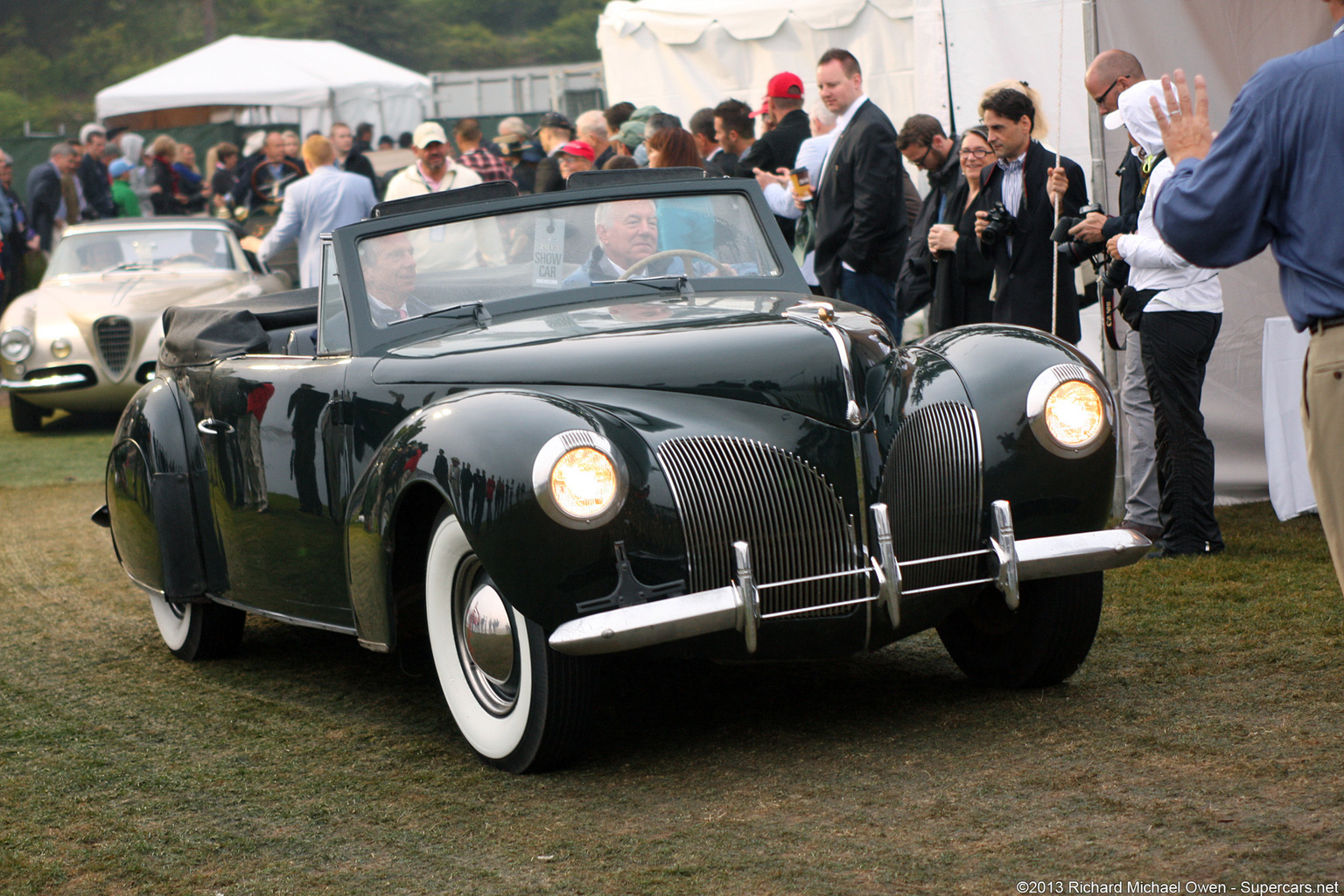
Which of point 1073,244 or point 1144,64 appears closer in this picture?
point 1073,244

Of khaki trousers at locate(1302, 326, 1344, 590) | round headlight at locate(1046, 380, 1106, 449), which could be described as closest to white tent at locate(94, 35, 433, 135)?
round headlight at locate(1046, 380, 1106, 449)

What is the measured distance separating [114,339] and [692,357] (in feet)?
29.7

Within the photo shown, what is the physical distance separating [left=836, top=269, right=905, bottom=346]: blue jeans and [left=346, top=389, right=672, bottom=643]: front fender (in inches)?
162

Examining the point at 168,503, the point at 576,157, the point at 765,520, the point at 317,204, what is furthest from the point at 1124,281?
the point at 317,204

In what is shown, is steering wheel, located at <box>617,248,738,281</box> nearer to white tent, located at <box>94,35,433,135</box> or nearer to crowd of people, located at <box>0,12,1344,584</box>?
crowd of people, located at <box>0,12,1344,584</box>

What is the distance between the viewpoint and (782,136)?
9070 mm

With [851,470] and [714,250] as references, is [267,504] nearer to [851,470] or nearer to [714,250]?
[714,250]

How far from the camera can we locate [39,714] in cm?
479

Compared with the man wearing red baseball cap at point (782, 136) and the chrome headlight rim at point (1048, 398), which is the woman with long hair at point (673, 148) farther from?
the chrome headlight rim at point (1048, 398)

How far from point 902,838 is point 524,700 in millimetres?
1087

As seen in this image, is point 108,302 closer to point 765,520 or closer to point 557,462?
point 557,462

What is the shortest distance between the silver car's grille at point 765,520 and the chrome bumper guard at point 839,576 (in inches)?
1.0

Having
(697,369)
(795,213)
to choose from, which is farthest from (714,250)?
(795,213)

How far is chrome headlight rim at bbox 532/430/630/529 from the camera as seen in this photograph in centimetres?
359
